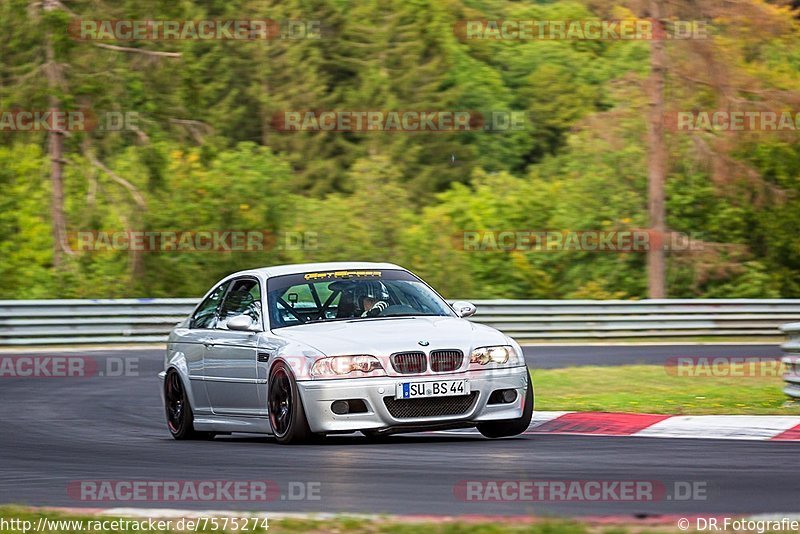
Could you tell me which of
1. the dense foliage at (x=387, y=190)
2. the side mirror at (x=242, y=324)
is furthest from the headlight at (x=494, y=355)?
the dense foliage at (x=387, y=190)

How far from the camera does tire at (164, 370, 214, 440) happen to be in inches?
475

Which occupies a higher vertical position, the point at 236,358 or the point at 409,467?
the point at 236,358

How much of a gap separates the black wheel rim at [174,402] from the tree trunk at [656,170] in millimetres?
19964

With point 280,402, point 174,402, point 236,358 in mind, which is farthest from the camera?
point 174,402

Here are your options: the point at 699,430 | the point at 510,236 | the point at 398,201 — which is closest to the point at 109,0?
the point at 398,201

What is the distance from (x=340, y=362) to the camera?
10.2m

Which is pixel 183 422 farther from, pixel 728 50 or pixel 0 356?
pixel 728 50

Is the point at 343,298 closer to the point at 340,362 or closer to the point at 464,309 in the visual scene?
the point at 464,309

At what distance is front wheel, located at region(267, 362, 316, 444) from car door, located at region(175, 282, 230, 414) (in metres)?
1.23

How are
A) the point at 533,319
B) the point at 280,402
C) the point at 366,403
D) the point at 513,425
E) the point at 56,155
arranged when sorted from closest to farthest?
the point at 366,403 < the point at 280,402 < the point at 513,425 < the point at 533,319 < the point at 56,155

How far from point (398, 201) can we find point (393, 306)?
24364 millimetres

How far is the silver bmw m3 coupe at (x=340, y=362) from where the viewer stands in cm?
1021

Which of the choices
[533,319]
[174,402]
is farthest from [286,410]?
[533,319]

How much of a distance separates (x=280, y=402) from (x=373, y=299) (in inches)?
49.2
